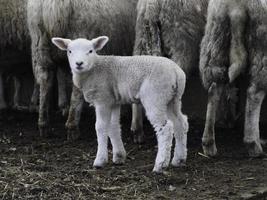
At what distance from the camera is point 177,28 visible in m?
7.92

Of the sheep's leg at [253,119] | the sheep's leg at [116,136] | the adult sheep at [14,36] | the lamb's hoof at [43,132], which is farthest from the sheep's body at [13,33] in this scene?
the sheep's leg at [253,119]

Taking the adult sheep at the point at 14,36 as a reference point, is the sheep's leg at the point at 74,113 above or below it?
below

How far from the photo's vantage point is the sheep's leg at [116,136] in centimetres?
700

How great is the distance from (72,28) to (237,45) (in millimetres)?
2095

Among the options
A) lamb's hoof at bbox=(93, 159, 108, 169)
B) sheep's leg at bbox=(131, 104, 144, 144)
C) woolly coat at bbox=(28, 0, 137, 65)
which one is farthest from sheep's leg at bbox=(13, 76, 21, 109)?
lamb's hoof at bbox=(93, 159, 108, 169)

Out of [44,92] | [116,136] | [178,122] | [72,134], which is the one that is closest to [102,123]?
[116,136]

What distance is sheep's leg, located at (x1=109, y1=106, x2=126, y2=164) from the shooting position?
700 centimetres

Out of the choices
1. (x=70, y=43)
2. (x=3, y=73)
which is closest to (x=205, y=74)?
(x=70, y=43)

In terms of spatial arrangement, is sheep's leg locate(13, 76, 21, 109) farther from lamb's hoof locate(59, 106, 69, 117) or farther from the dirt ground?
the dirt ground

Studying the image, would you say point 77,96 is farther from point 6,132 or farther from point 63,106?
point 63,106

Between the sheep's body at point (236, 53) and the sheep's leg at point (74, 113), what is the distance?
1607 millimetres

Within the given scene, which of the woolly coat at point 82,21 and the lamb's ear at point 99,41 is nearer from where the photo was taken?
the lamb's ear at point 99,41

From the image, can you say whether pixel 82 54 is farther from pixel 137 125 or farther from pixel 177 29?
pixel 137 125

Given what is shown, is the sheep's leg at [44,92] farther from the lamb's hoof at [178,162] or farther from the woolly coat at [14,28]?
the lamb's hoof at [178,162]
